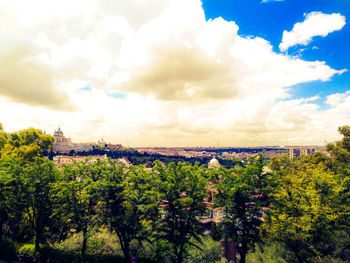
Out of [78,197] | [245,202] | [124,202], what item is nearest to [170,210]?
[124,202]

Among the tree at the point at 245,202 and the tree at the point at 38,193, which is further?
the tree at the point at 38,193

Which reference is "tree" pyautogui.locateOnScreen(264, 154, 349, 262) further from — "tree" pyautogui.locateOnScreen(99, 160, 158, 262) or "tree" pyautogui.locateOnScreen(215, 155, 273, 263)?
"tree" pyautogui.locateOnScreen(99, 160, 158, 262)

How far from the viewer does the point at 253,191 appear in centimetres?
1755

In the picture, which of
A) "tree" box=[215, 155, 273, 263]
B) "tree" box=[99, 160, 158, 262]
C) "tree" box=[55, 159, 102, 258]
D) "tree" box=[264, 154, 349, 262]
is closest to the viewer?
"tree" box=[99, 160, 158, 262]

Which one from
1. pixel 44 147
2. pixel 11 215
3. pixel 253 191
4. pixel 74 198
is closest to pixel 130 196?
pixel 74 198

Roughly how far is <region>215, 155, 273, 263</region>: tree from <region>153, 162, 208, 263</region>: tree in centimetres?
214

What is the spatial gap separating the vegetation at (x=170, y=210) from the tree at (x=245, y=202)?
9 cm

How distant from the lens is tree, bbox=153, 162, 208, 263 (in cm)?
1677

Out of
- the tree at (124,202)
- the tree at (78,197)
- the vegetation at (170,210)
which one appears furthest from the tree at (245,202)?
the tree at (78,197)

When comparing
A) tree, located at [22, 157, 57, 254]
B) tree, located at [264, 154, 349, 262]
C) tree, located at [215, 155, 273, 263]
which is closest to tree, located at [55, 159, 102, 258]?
tree, located at [22, 157, 57, 254]

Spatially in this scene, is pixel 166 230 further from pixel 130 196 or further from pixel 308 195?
pixel 308 195

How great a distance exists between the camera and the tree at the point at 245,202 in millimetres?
17109

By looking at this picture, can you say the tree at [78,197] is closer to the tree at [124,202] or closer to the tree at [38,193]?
the tree at [38,193]

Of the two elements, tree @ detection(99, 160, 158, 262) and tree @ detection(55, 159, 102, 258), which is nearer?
tree @ detection(99, 160, 158, 262)
